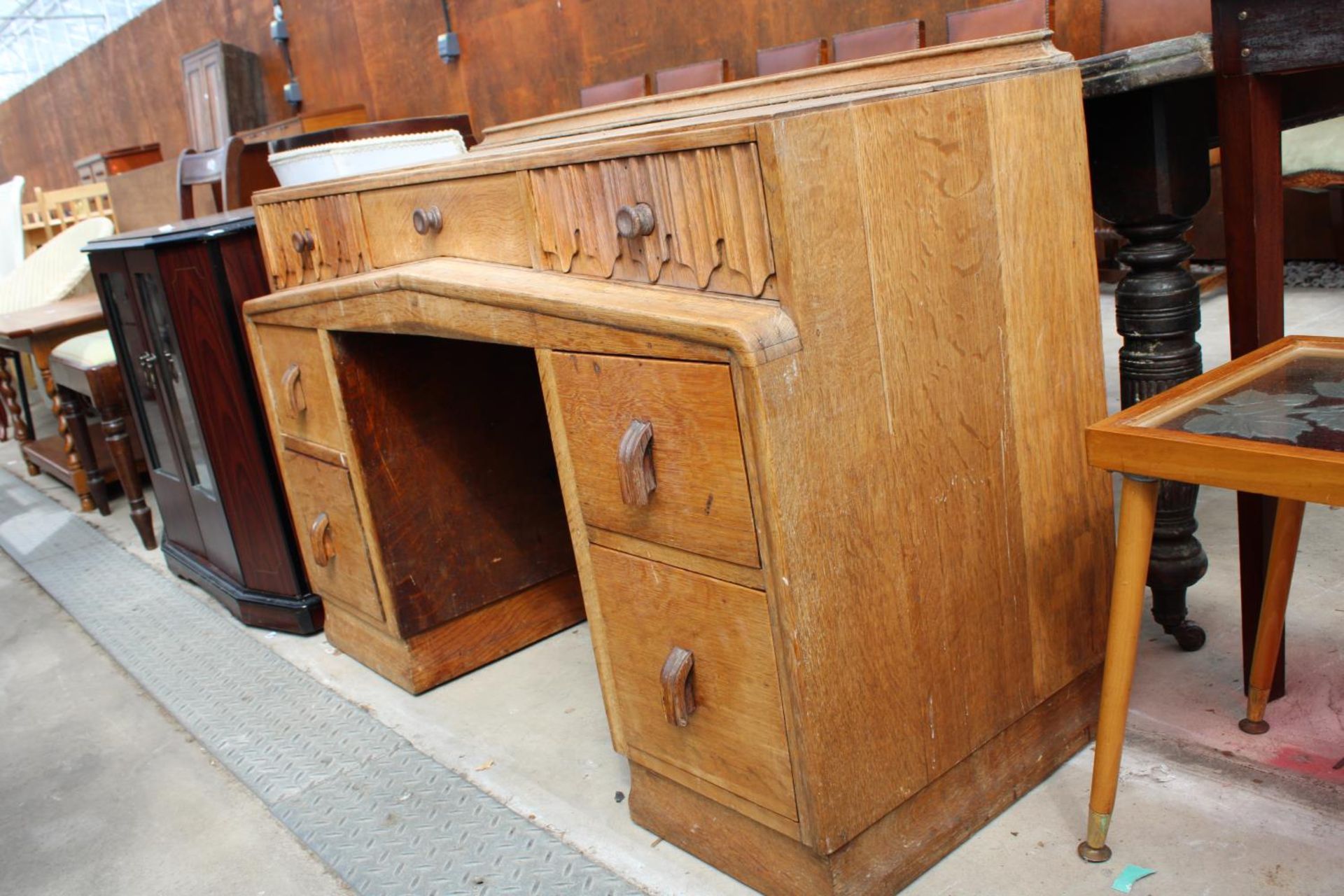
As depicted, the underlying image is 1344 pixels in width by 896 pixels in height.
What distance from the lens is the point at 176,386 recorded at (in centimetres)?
244

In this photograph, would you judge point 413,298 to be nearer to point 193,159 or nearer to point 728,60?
point 193,159

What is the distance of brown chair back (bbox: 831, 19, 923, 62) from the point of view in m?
4.31

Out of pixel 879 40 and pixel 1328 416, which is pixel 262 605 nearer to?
pixel 1328 416

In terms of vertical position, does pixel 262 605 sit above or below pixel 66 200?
below

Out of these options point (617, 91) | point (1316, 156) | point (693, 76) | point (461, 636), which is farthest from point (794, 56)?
point (461, 636)

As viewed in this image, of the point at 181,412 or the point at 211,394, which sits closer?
the point at 211,394

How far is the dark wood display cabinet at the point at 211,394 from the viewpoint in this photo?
220cm

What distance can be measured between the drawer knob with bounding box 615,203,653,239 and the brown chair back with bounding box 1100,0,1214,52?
1.62m

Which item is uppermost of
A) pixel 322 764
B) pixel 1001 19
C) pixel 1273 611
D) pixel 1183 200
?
pixel 1001 19

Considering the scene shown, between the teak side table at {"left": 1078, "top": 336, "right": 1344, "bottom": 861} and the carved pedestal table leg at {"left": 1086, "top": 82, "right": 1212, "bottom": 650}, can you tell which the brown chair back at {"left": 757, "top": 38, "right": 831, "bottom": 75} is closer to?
the carved pedestal table leg at {"left": 1086, "top": 82, "right": 1212, "bottom": 650}

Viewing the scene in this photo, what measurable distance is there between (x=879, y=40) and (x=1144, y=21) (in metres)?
2.15

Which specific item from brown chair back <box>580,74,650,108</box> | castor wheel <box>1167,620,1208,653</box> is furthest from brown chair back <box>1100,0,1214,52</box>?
brown chair back <box>580,74,650,108</box>

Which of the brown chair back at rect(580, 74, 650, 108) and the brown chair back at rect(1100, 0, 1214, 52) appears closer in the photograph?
the brown chair back at rect(1100, 0, 1214, 52)

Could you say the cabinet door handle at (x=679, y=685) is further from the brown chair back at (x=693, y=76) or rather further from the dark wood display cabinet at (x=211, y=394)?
the brown chair back at (x=693, y=76)
